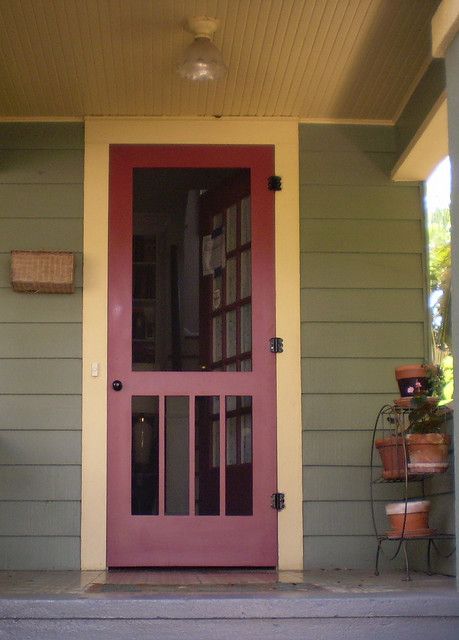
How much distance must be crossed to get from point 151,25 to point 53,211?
1309mm

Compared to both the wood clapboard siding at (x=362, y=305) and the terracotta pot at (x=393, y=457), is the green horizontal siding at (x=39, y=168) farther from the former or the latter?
the terracotta pot at (x=393, y=457)

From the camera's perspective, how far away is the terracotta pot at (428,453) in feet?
15.1

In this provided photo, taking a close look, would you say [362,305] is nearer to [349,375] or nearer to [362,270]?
[362,270]

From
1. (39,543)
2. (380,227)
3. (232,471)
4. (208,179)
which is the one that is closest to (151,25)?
(208,179)

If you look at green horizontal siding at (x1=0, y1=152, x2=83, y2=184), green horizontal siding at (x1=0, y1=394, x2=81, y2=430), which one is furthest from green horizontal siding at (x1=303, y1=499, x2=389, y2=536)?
green horizontal siding at (x1=0, y1=152, x2=83, y2=184)

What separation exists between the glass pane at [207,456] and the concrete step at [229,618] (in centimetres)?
178

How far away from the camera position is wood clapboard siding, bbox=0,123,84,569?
521cm

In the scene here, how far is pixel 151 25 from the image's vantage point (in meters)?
4.47

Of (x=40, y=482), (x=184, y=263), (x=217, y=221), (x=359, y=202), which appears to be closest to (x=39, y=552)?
(x=40, y=482)

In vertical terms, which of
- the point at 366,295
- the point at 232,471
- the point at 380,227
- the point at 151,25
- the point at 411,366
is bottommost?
the point at 232,471

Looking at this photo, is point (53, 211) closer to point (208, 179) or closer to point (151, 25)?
point (208, 179)

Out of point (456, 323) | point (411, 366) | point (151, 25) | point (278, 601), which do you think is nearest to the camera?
point (278, 601)

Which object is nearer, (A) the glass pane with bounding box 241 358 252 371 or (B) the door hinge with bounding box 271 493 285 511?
(B) the door hinge with bounding box 271 493 285 511

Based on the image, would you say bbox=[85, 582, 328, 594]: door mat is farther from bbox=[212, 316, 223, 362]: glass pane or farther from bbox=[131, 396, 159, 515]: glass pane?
bbox=[212, 316, 223, 362]: glass pane
